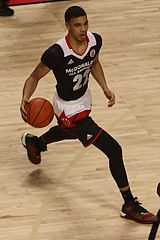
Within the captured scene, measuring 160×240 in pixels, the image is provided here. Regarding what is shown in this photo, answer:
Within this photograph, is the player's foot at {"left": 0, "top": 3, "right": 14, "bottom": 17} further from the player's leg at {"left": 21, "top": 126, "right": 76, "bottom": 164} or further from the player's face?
the player's face

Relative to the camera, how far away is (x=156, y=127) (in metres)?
7.94

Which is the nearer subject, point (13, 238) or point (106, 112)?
point (13, 238)

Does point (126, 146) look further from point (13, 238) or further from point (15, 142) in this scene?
point (13, 238)

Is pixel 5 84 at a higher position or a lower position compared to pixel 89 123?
lower

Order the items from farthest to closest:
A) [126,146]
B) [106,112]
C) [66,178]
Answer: [106,112] < [126,146] < [66,178]

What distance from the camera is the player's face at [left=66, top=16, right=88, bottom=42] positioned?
612cm

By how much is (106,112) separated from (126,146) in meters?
0.81

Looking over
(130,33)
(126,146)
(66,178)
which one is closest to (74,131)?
(66,178)

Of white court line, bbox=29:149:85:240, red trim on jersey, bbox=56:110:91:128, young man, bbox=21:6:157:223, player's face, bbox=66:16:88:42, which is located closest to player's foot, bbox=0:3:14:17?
white court line, bbox=29:149:85:240

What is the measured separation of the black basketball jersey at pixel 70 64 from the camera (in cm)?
625

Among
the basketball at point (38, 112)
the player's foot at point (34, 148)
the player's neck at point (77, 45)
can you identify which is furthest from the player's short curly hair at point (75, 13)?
the player's foot at point (34, 148)

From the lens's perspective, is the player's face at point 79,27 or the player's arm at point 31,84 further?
the player's arm at point 31,84

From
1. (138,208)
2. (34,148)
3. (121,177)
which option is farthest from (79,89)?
(138,208)

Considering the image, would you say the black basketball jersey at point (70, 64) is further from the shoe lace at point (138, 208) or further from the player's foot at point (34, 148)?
the shoe lace at point (138, 208)
